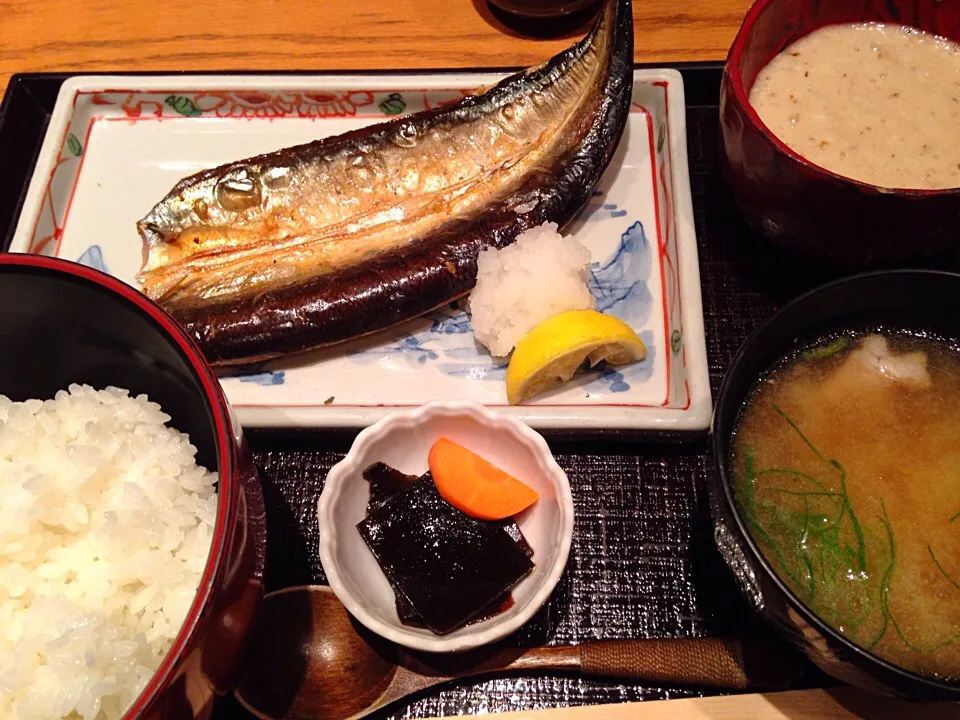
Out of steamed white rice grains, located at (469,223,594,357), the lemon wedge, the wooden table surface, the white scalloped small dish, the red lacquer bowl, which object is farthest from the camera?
the wooden table surface

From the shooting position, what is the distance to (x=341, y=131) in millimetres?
2027

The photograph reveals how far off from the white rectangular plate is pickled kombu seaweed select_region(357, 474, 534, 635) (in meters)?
0.23

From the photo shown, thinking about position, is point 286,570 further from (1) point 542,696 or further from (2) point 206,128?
(2) point 206,128

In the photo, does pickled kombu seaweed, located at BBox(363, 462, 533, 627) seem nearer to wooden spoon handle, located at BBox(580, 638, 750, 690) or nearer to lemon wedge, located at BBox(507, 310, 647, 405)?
wooden spoon handle, located at BBox(580, 638, 750, 690)

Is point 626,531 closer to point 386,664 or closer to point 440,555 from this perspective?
point 440,555

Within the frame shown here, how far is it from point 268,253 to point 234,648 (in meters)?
0.93

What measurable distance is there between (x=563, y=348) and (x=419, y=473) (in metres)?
0.39

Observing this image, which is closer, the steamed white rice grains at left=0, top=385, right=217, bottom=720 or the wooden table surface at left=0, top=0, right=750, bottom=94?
the steamed white rice grains at left=0, top=385, right=217, bottom=720

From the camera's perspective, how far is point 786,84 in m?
1.63

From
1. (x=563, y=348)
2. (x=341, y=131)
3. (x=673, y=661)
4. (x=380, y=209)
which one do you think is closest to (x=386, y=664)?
(x=673, y=661)

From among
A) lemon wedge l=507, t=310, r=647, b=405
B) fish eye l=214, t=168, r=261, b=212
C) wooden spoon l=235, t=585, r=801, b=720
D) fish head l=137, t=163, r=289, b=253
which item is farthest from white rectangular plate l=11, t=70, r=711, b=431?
wooden spoon l=235, t=585, r=801, b=720

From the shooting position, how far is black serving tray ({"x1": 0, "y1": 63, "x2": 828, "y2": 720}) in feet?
4.39

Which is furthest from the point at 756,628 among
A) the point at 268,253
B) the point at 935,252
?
the point at 268,253

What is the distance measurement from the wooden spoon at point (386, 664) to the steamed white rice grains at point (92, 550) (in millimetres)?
263
